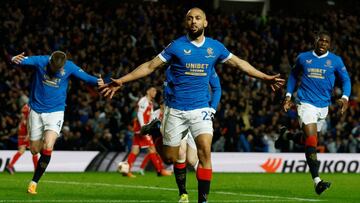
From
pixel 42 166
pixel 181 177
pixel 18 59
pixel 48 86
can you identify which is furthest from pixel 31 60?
pixel 181 177

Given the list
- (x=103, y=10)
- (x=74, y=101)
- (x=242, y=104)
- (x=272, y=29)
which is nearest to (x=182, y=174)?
(x=74, y=101)

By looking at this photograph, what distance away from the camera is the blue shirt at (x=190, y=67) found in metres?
11.4

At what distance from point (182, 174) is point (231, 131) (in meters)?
14.6

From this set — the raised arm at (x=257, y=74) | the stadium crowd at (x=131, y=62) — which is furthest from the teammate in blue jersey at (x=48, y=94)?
the stadium crowd at (x=131, y=62)

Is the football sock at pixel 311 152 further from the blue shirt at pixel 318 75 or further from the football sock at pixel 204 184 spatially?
the football sock at pixel 204 184

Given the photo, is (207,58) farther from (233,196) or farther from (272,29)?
(272,29)

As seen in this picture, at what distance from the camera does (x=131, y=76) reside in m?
10.8

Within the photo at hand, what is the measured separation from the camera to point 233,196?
553 inches

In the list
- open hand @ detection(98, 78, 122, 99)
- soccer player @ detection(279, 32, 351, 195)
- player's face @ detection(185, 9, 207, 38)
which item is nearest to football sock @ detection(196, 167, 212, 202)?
open hand @ detection(98, 78, 122, 99)

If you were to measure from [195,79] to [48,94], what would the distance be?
416 centimetres

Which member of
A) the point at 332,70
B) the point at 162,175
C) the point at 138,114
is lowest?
the point at 162,175

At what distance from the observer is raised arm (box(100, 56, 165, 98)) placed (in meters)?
10.3

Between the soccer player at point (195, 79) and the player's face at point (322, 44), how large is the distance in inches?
155

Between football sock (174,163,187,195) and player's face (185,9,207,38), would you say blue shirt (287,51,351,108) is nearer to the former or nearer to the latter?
football sock (174,163,187,195)
